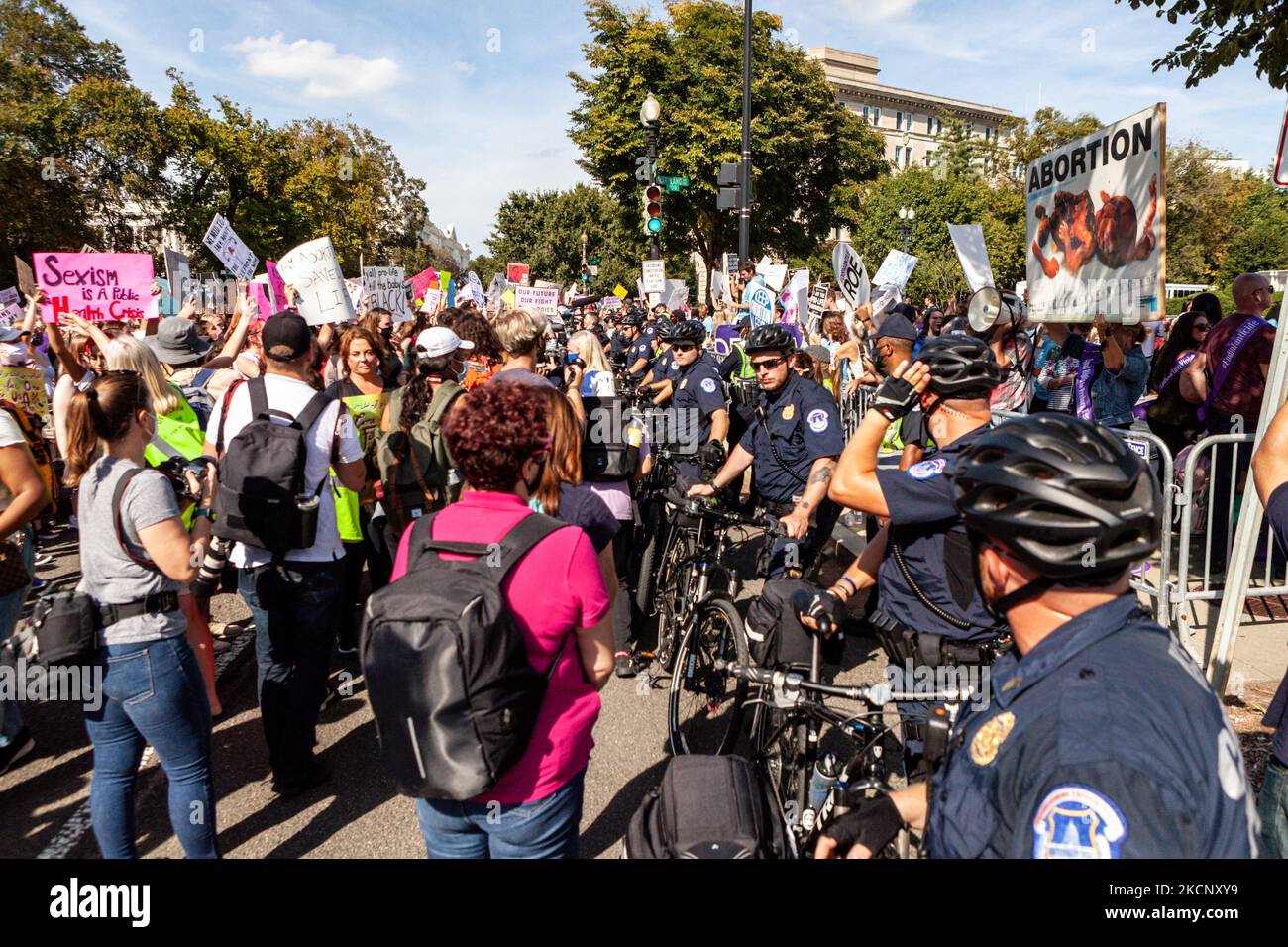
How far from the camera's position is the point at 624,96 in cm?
3316

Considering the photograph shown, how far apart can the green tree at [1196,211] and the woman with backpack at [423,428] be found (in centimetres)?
4910

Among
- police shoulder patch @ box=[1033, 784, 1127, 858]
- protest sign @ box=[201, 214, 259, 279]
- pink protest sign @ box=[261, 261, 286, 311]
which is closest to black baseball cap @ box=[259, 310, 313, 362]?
police shoulder patch @ box=[1033, 784, 1127, 858]

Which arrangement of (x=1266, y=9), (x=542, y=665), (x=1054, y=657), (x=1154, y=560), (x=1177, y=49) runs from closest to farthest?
(x=1054, y=657), (x=542, y=665), (x=1154, y=560), (x=1266, y=9), (x=1177, y=49)

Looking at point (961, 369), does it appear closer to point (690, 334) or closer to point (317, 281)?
point (690, 334)

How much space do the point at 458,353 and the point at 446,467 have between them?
0.70 meters

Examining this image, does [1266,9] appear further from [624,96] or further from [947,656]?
[624,96]

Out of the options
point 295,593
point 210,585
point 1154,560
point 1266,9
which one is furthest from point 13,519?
point 1266,9

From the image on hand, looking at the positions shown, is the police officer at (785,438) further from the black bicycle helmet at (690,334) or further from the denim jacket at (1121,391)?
the denim jacket at (1121,391)

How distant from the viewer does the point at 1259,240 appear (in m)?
38.9

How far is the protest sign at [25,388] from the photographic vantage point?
253 inches

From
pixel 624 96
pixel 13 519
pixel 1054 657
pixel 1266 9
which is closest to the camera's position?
pixel 1054 657

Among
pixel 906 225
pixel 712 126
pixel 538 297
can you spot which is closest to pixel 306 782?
pixel 538 297

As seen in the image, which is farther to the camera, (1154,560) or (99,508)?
(1154,560)

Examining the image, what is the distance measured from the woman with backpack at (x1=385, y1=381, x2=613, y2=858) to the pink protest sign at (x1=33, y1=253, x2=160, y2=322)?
24.4 ft
